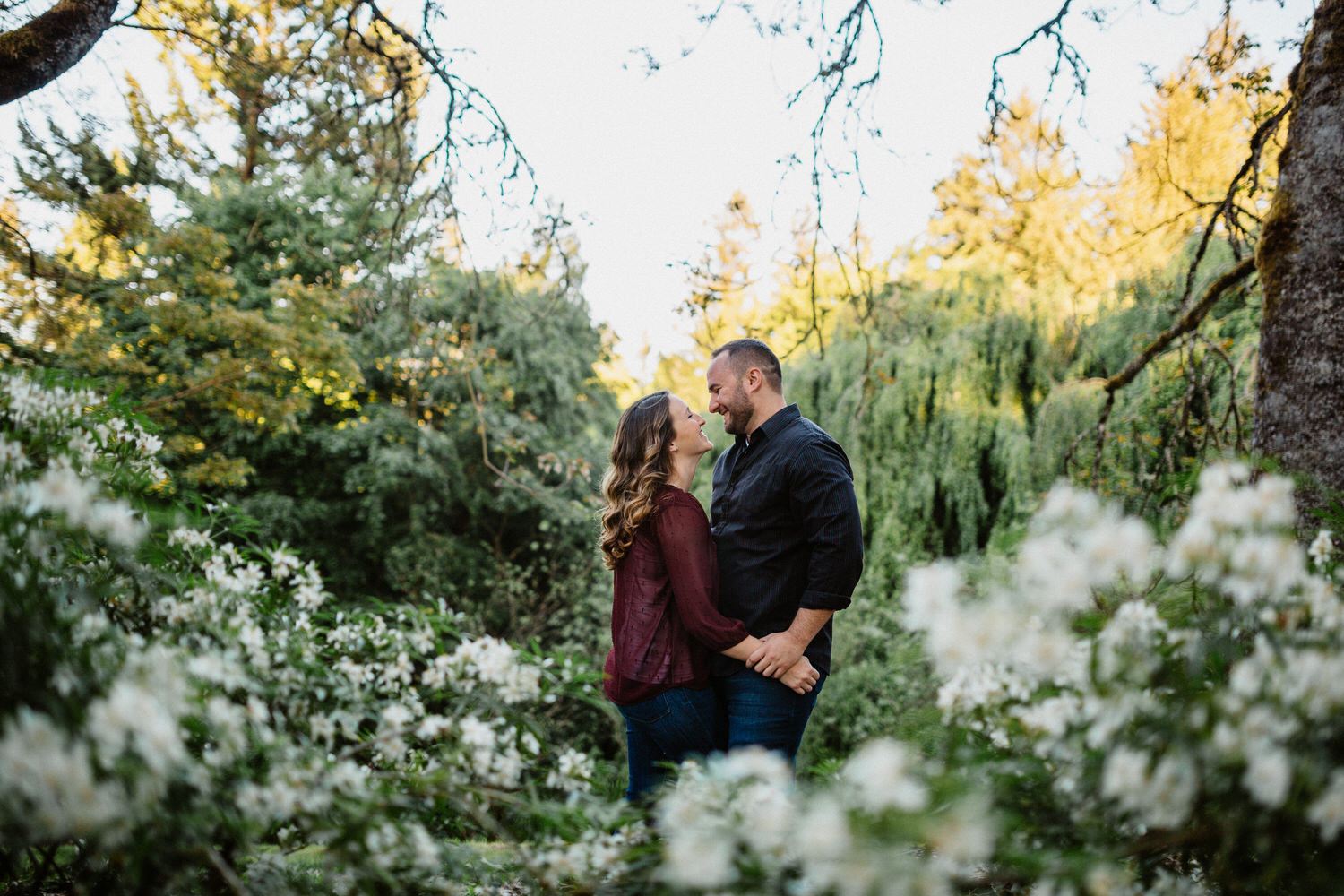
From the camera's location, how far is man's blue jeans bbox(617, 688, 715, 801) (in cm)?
198

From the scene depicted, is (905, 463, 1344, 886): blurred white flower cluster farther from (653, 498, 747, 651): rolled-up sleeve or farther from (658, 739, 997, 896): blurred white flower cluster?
(653, 498, 747, 651): rolled-up sleeve

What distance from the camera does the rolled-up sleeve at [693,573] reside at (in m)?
1.94

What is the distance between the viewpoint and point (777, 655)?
1957 mm

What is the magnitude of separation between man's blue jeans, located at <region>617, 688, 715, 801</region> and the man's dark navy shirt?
0.12 meters

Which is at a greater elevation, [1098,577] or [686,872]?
[1098,577]

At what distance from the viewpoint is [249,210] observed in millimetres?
7047

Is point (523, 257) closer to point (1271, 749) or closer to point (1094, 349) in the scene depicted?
point (1271, 749)

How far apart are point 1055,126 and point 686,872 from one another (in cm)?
320

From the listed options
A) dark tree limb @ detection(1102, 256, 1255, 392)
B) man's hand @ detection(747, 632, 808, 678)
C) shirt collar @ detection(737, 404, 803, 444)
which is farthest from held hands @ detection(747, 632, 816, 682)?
dark tree limb @ detection(1102, 256, 1255, 392)

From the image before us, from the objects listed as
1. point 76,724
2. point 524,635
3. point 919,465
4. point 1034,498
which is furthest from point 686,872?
point 524,635

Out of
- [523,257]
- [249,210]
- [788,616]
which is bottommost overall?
[788,616]

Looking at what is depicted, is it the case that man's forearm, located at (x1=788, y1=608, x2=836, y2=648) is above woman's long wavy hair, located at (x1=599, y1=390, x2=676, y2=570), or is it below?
below

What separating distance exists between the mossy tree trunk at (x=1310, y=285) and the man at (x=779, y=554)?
1.05 metres

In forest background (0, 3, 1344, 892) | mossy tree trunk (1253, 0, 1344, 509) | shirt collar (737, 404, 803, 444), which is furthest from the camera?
forest background (0, 3, 1344, 892)
